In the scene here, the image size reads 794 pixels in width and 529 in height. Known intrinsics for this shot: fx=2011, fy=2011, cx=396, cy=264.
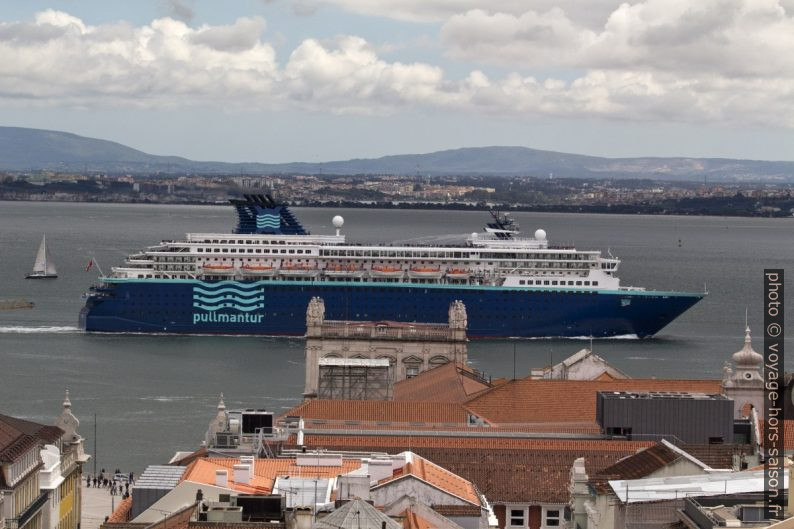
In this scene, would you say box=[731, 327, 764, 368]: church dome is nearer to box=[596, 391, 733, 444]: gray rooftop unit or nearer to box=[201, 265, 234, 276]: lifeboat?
box=[596, 391, 733, 444]: gray rooftop unit

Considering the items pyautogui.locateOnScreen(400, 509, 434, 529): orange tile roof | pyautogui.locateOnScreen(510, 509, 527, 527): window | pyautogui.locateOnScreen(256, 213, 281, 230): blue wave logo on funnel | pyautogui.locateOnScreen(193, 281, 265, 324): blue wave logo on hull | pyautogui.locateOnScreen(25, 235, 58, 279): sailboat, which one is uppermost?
pyautogui.locateOnScreen(400, 509, 434, 529): orange tile roof

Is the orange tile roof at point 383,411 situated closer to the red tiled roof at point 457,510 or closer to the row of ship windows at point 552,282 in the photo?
the red tiled roof at point 457,510

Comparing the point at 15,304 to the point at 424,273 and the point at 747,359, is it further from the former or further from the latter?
the point at 747,359

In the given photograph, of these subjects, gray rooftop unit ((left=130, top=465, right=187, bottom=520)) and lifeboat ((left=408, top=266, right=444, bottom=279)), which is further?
lifeboat ((left=408, top=266, right=444, bottom=279))

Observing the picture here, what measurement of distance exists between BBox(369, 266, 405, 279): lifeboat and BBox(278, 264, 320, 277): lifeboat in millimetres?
3522

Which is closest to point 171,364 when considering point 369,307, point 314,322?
point 369,307

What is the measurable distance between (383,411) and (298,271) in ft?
269

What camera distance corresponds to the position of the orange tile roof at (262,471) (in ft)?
98.6

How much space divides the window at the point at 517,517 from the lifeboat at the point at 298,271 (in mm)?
89046

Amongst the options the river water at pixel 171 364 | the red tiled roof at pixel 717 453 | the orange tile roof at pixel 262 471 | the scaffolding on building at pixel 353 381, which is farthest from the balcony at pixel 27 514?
the river water at pixel 171 364

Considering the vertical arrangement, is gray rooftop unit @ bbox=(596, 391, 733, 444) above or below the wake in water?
above

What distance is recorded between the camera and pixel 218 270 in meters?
124

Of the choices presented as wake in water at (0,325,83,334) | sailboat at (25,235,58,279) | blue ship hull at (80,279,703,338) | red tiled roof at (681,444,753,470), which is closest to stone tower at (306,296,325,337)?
red tiled roof at (681,444,753,470)

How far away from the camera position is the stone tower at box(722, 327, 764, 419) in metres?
38.9
